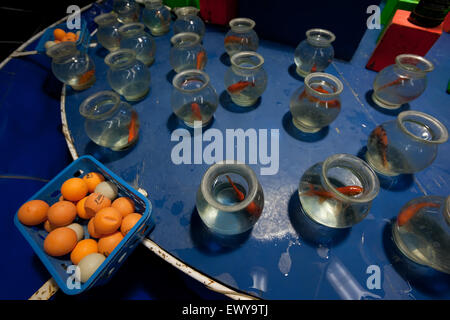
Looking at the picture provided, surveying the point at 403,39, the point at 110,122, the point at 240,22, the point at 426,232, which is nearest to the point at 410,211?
the point at 426,232

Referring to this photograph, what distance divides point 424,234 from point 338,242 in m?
0.20

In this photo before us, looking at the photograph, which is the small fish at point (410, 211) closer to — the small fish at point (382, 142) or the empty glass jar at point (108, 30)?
the small fish at point (382, 142)

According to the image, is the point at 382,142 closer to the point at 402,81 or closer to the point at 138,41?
the point at 402,81

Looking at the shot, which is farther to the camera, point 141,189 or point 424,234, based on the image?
point 141,189

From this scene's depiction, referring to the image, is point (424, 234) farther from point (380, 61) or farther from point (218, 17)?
point (218, 17)

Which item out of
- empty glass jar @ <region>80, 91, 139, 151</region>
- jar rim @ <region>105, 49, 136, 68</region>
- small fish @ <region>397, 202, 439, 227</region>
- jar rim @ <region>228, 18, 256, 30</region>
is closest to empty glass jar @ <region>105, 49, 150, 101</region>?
jar rim @ <region>105, 49, 136, 68</region>

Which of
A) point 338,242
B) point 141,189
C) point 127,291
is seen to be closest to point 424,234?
point 338,242

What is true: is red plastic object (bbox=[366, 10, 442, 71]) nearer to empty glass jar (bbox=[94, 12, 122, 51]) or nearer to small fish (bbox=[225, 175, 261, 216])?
small fish (bbox=[225, 175, 261, 216])

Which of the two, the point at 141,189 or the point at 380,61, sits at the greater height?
the point at 380,61

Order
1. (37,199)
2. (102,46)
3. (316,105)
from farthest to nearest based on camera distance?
(102,46)
(316,105)
(37,199)

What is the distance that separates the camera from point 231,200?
2.10 feet

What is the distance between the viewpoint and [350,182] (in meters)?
0.65

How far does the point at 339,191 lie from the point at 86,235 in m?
0.75

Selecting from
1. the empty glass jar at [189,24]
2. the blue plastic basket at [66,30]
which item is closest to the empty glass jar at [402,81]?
the empty glass jar at [189,24]
